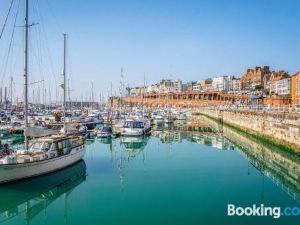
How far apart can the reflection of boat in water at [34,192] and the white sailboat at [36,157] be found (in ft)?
1.35

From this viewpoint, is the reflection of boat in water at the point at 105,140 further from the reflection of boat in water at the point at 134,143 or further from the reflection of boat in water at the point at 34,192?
the reflection of boat in water at the point at 34,192

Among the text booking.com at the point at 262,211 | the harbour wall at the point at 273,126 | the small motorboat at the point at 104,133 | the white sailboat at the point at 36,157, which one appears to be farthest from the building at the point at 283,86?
the text booking.com at the point at 262,211

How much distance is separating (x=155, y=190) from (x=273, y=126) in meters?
21.4

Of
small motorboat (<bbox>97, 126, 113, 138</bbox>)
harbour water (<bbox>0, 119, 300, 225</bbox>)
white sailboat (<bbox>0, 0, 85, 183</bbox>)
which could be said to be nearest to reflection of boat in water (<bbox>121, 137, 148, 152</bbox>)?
small motorboat (<bbox>97, 126, 113, 138</bbox>)

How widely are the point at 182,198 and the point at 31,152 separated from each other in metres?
9.18

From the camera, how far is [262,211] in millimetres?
16172

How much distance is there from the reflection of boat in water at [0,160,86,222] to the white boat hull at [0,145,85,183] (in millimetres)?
376

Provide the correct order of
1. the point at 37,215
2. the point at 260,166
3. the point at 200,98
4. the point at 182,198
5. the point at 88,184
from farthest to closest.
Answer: the point at 200,98
the point at 260,166
the point at 88,184
the point at 182,198
the point at 37,215

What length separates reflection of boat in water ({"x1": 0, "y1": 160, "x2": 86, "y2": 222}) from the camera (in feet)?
55.4

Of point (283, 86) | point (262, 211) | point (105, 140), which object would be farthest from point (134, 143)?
point (283, 86)

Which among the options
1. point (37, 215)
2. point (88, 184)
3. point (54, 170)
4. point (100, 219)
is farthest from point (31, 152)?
point (100, 219)

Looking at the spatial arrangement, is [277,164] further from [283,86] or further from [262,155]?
[283,86]

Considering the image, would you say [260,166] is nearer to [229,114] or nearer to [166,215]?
[166,215]

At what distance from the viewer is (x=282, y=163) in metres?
27.3
